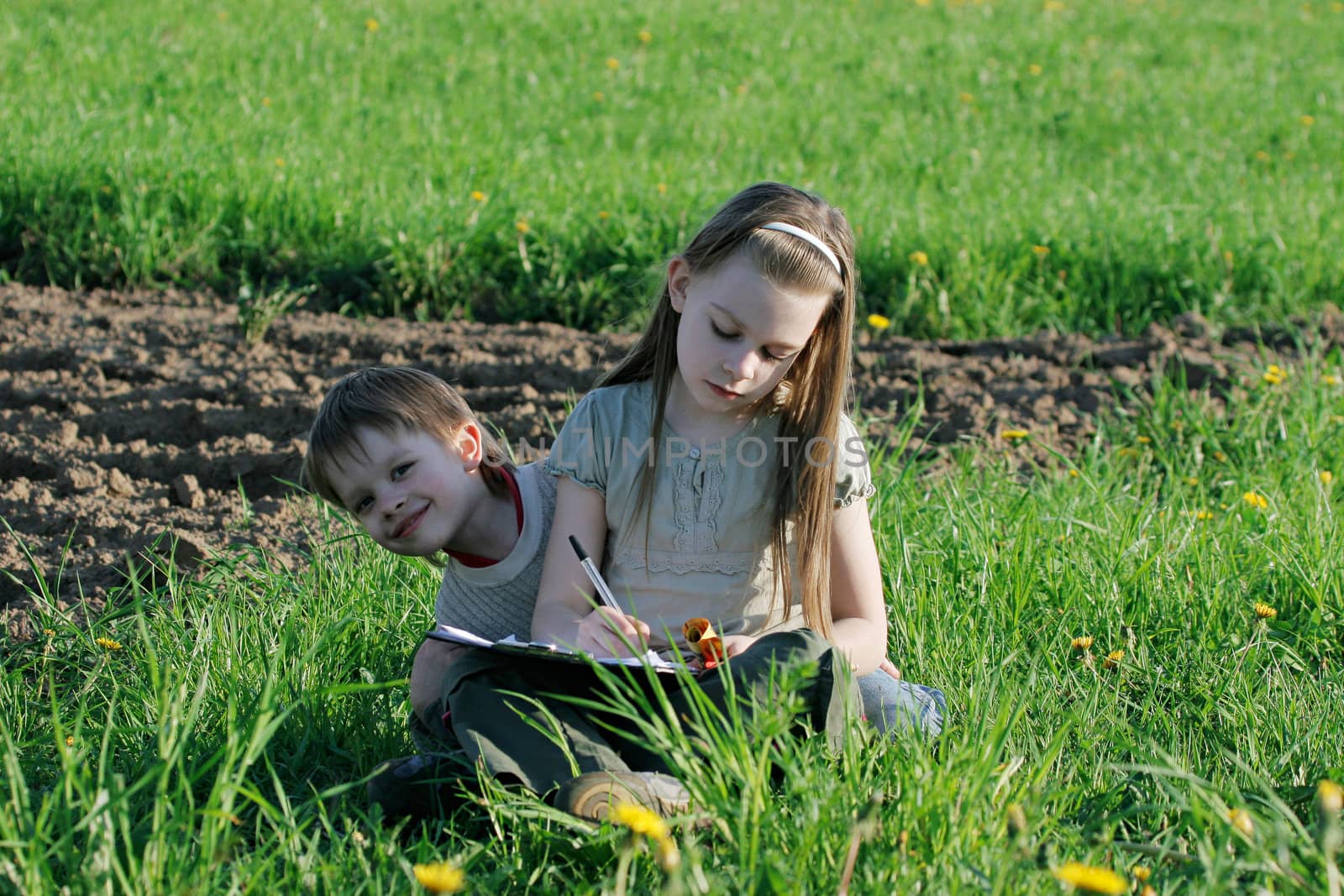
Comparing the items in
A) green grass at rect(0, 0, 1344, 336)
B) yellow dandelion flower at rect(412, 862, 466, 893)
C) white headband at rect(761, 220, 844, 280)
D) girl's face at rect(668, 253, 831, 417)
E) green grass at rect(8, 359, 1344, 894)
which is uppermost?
white headband at rect(761, 220, 844, 280)

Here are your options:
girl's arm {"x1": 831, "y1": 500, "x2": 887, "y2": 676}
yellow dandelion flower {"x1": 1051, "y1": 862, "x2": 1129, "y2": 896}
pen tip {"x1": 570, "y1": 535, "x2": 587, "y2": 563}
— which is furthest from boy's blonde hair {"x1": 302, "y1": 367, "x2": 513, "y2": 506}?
yellow dandelion flower {"x1": 1051, "y1": 862, "x2": 1129, "y2": 896}

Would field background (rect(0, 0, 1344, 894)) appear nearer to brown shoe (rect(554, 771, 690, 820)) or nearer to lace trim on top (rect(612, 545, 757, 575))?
brown shoe (rect(554, 771, 690, 820))

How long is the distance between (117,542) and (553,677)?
152 cm

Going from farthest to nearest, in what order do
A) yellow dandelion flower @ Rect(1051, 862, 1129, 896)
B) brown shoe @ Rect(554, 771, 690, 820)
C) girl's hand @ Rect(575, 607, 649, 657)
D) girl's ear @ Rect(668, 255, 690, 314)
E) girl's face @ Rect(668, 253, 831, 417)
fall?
girl's ear @ Rect(668, 255, 690, 314)
girl's face @ Rect(668, 253, 831, 417)
girl's hand @ Rect(575, 607, 649, 657)
brown shoe @ Rect(554, 771, 690, 820)
yellow dandelion flower @ Rect(1051, 862, 1129, 896)

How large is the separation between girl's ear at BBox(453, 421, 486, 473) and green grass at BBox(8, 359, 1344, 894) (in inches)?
13.8

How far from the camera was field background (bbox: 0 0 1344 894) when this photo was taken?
5.60ft

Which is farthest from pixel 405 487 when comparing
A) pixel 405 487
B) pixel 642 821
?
pixel 642 821

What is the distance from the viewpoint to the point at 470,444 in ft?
7.66

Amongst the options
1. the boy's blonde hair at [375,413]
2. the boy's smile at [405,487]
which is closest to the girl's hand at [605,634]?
the boy's smile at [405,487]

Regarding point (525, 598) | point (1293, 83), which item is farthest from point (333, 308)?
point (1293, 83)

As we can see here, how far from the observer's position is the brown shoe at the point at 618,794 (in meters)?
1.75

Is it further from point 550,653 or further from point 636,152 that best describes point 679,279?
point 636,152

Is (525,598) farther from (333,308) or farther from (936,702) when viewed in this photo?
(333,308)

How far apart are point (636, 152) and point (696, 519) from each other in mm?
4502
